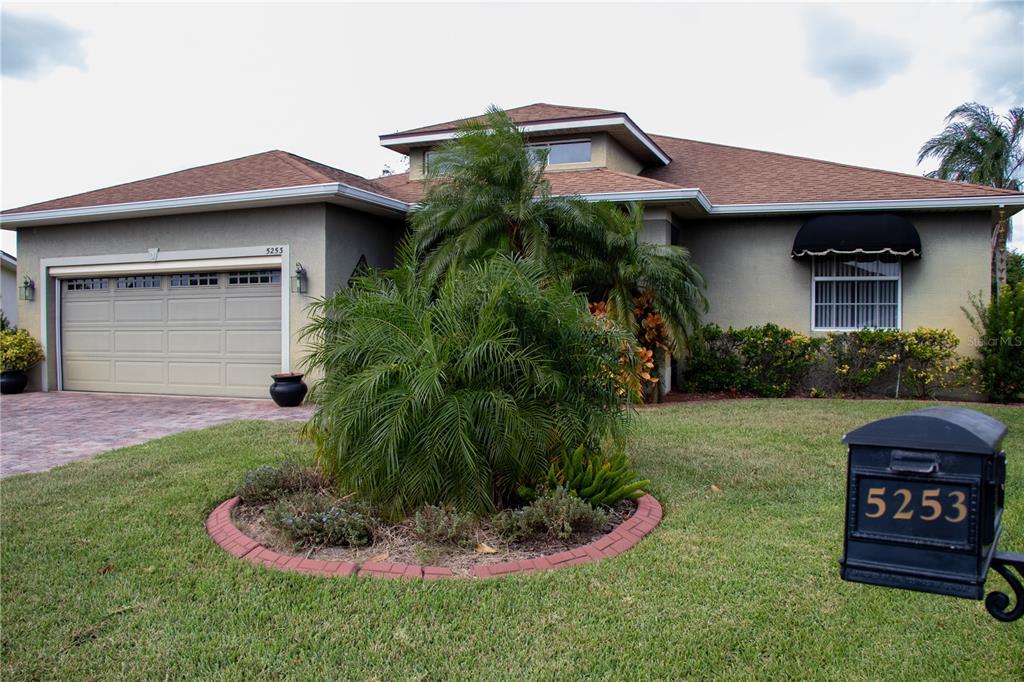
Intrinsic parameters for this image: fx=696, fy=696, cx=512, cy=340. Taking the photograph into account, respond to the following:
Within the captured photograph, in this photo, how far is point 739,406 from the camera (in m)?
11.2

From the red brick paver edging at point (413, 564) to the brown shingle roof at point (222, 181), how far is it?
7880mm

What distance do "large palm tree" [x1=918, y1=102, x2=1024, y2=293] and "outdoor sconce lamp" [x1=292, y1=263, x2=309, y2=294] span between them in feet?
→ 62.2

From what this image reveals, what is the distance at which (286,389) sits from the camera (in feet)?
37.8

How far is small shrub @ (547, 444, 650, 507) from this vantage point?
5289 millimetres

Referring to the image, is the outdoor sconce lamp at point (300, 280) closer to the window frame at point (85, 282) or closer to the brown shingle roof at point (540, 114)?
the brown shingle roof at point (540, 114)

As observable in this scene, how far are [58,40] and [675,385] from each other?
1106cm

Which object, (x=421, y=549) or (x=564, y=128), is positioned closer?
(x=421, y=549)

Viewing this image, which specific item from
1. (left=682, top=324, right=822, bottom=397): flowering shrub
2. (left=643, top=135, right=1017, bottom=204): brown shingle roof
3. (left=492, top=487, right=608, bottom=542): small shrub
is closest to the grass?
(left=492, top=487, right=608, bottom=542): small shrub

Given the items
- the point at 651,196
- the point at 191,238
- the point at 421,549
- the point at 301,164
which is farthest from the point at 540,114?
the point at 421,549

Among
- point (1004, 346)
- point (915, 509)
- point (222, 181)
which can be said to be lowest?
point (915, 509)

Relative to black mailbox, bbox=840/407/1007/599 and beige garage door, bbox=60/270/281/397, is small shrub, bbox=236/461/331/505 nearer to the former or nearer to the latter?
black mailbox, bbox=840/407/1007/599

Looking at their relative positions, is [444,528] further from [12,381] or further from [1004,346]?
[12,381]

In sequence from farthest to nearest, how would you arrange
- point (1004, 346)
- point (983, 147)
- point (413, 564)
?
point (983, 147), point (1004, 346), point (413, 564)

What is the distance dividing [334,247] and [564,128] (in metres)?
5.24
